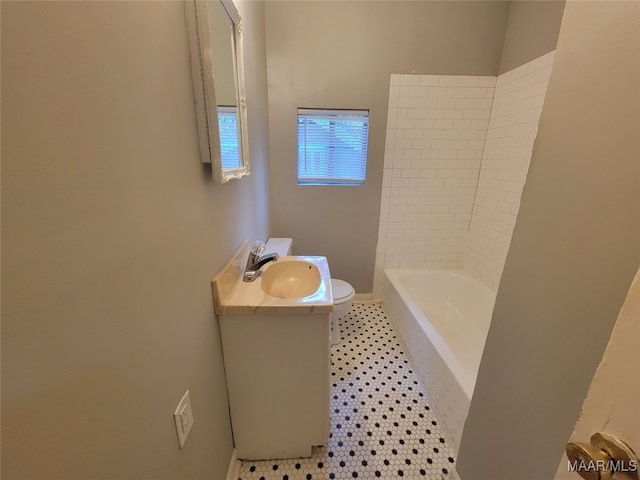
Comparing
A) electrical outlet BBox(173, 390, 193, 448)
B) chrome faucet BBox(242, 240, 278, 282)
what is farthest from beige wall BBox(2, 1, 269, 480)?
chrome faucet BBox(242, 240, 278, 282)

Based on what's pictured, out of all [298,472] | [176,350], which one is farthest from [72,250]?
[298,472]

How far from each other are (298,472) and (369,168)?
6.89 ft

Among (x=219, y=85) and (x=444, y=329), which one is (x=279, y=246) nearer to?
(x=219, y=85)

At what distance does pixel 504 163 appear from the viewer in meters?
2.02

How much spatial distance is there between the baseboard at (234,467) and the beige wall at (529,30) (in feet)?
9.53

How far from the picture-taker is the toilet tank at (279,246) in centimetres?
189

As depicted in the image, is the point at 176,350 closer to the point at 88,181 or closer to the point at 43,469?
the point at 43,469

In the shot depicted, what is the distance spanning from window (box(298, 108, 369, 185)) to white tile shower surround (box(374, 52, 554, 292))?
24 cm

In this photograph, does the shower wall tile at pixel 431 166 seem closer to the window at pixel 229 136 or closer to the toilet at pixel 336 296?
the toilet at pixel 336 296

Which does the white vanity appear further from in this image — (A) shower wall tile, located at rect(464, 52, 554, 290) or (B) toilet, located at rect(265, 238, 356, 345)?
(A) shower wall tile, located at rect(464, 52, 554, 290)

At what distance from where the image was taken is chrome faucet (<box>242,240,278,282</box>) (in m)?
1.26

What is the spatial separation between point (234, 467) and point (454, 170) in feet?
8.39

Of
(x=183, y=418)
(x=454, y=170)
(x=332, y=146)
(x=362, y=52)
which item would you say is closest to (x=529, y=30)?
(x=454, y=170)

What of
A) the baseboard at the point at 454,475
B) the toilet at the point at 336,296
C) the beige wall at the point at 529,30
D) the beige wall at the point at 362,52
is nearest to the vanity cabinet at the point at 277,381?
the baseboard at the point at 454,475
